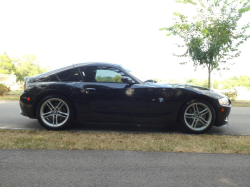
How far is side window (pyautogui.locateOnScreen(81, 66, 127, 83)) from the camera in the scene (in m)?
5.11

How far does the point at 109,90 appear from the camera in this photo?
16.3 feet

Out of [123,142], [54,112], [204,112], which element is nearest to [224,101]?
[204,112]

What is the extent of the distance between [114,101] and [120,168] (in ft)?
7.08

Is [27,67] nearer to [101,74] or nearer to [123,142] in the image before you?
[101,74]

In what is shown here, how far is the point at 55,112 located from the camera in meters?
5.10

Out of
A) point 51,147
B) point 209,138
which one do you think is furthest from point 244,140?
point 51,147

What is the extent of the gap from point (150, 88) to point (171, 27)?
32.8 ft

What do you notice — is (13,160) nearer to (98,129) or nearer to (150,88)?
(98,129)

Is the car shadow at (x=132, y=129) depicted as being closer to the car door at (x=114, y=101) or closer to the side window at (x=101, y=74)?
the car door at (x=114, y=101)

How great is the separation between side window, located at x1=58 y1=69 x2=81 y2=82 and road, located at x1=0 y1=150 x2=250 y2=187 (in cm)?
197

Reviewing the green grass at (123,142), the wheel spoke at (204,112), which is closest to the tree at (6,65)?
the green grass at (123,142)

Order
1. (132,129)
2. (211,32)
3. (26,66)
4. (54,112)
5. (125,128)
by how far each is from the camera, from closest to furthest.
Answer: (54,112)
(132,129)
(125,128)
(211,32)
(26,66)

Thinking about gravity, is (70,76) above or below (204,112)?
above

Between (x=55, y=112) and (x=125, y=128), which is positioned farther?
(x=125, y=128)
